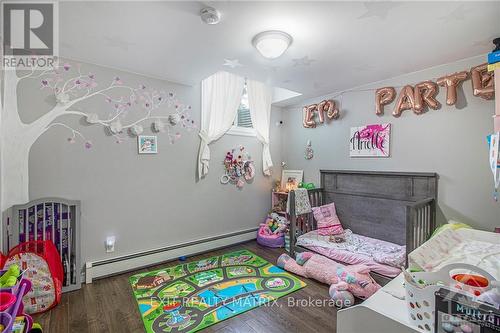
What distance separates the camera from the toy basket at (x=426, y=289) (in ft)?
2.84

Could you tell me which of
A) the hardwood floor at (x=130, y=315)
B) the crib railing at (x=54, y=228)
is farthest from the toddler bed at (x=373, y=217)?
the crib railing at (x=54, y=228)

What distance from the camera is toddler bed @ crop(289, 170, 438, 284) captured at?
2.37 meters

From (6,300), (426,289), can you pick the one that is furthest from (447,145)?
(6,300)

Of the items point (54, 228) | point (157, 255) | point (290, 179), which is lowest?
point (157, 255)

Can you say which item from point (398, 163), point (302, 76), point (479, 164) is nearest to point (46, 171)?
point (302, 76)

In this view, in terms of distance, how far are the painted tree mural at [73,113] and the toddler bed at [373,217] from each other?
194 cm

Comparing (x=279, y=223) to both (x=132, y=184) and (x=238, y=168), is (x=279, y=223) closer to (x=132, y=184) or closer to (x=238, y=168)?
(x=238, y=168)

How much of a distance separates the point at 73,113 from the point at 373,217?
360 centimetres

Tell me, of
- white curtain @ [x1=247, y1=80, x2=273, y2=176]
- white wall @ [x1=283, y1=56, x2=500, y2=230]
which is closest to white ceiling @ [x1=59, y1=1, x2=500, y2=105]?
white wall @ [x1=283, y1=56, x2=500, y2=230]

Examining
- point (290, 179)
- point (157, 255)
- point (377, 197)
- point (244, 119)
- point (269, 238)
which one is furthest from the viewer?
point (290, 179)

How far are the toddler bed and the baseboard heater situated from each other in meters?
0.96

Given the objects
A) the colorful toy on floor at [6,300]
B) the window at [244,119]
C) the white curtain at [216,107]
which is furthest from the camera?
the window at [244,119]

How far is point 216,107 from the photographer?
3.36 metres

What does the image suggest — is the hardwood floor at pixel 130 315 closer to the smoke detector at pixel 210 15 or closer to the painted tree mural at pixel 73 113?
the painted tree mural at pixel 73 113
